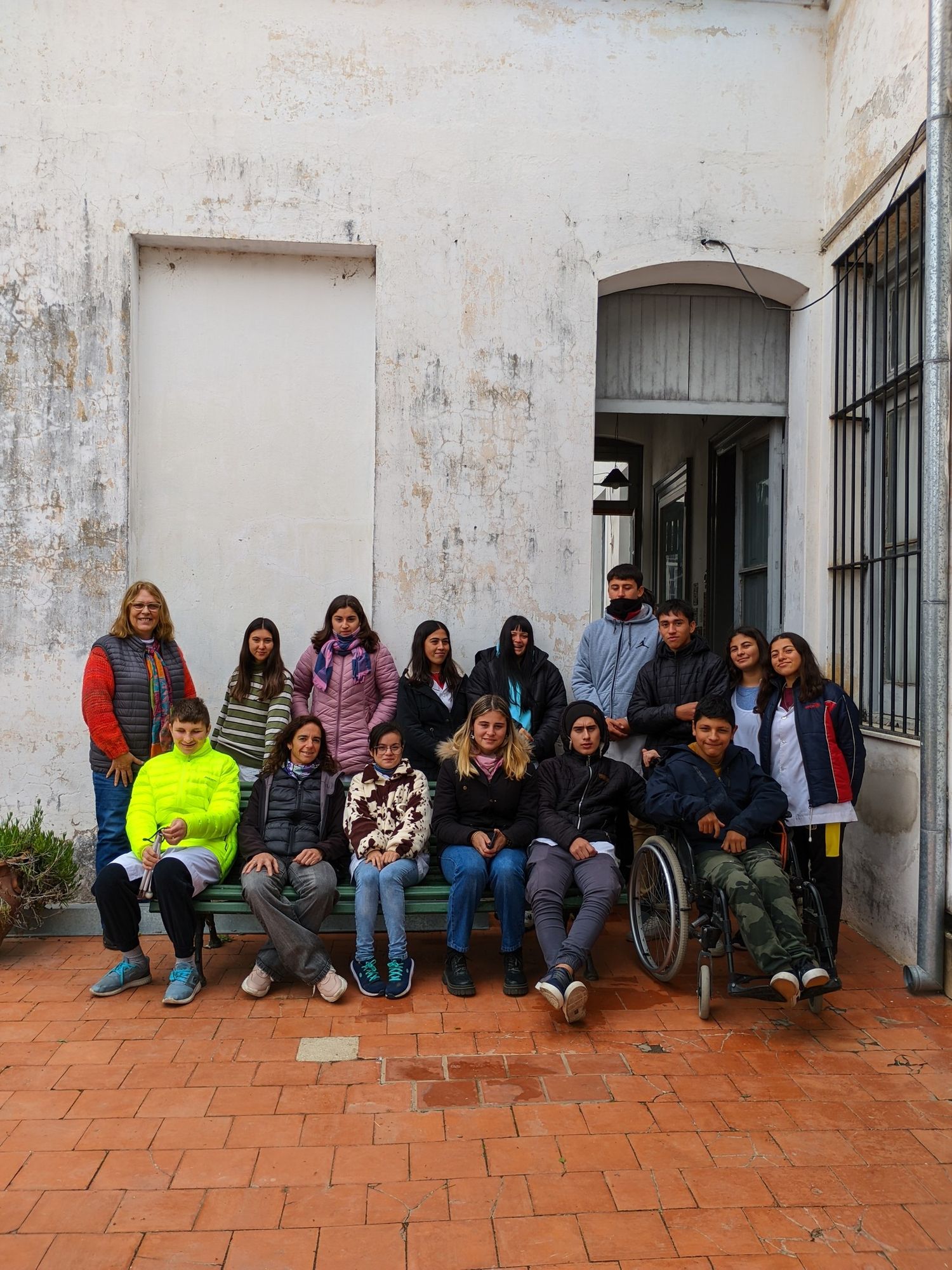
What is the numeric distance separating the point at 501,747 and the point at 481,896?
2.25ft

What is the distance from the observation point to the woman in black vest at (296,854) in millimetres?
4395

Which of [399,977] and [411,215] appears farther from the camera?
[411,215]

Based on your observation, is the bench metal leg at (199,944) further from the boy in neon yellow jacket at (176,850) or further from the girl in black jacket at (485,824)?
the girl in black jacket at (485,824)

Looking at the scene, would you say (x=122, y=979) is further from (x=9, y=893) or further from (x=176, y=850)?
(x=9, y=893)

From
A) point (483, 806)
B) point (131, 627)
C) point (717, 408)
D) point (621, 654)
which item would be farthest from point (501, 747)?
point (717, 408)

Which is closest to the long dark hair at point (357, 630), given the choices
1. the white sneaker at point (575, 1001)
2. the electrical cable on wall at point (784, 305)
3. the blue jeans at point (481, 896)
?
the blue jeans at point (481, 896)

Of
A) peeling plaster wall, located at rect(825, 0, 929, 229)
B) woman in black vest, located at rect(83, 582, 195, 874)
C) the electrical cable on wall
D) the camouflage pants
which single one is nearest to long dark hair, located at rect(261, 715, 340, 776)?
woman in black vest, located at rect(83, 582, 195, 874)

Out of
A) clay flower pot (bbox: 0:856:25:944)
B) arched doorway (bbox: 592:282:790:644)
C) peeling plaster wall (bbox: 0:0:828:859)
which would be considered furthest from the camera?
arched doorway (bbox: 592:282:790:644)

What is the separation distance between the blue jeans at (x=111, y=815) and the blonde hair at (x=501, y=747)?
5.55 feet

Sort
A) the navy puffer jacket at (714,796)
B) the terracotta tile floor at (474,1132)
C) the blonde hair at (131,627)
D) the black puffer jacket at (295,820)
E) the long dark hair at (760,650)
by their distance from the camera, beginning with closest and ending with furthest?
the terracotta tile floor at (474,1132) < the navy puffer jacket at (714,796) < the black puffer jacket at (295,820) < the long dark hair at (760,650) < the blonde hair at (131,627)

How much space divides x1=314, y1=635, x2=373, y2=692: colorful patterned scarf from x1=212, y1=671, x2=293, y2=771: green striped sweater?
7.3 inches

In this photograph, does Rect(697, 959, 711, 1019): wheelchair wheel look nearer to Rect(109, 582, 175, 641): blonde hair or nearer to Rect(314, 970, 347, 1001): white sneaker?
Rect(314, 970, 347, 1001): white sneaker

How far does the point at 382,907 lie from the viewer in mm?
Answer: 4543

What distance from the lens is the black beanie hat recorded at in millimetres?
4723
